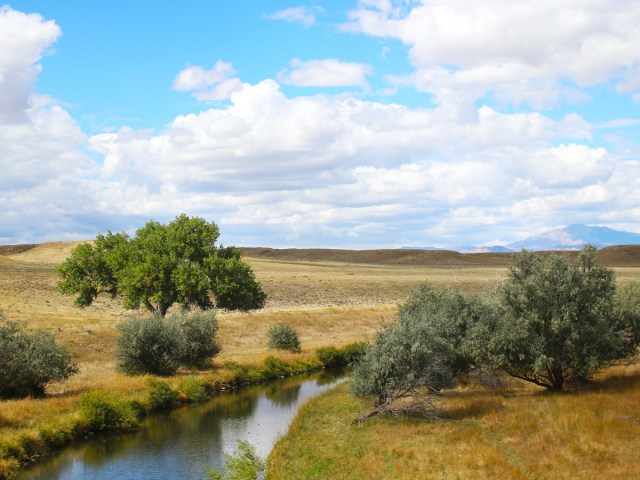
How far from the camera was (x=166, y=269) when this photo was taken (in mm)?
53969

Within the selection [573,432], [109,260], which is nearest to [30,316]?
[109,260]

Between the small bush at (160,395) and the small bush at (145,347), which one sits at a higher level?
the small bush at (145,347)

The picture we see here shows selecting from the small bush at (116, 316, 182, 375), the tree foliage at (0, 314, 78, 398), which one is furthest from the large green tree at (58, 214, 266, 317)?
the tree foliage at (0, 314, 78, 398)

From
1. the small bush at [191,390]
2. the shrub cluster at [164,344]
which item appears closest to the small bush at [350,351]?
the shrub cluster at [164,344]

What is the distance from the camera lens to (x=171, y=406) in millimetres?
38281

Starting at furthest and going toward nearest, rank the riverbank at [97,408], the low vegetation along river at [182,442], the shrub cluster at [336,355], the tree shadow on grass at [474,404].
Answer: the shrub cluster at [336,355] < the tree shadow on grass at [474,404] < the riverbank at [97,408] < the low vegetation along river at [182,442]

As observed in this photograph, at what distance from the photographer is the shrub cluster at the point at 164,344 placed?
141 feet

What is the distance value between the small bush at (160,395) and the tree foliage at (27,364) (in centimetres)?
497

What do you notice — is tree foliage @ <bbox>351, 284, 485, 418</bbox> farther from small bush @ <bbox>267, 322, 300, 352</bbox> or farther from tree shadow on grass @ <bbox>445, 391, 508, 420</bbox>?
small bush @ <bbox>267, 322, 300, 352</bbox>

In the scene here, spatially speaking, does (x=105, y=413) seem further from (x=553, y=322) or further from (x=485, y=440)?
(x=553, y=322)

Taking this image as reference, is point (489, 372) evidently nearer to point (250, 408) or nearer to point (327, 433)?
point (327, 433)

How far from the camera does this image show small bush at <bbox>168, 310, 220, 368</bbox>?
151ft

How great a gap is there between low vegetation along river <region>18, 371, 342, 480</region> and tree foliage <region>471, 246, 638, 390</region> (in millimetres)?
12791

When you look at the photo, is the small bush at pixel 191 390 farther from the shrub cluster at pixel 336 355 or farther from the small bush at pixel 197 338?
the shrub cluster at pixel 336 355
